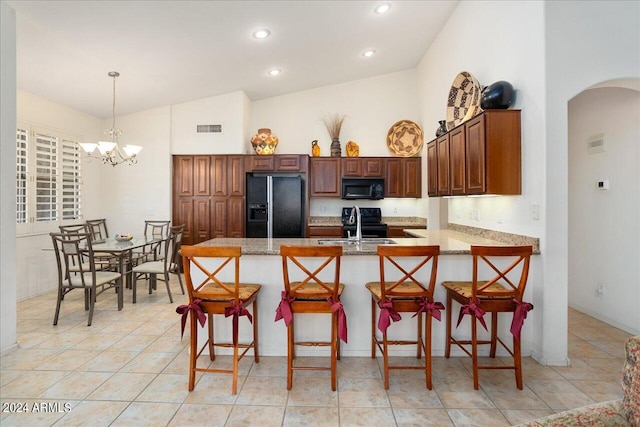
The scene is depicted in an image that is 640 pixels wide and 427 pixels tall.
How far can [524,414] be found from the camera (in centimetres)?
200

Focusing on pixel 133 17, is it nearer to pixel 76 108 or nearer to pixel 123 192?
pixel 76 108

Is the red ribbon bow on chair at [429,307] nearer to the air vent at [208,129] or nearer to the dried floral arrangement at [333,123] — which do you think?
the dried floral arrangement at [333,123]

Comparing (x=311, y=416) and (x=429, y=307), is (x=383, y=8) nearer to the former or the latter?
(x=429, y=307)

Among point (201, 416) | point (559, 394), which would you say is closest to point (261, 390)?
point (201, 416)

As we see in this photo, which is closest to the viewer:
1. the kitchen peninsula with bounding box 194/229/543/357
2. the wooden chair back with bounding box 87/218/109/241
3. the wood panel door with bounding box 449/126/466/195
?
the kitchen peninsula with bounding box 194/229/543/357

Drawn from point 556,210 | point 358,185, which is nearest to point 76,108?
point 358,185

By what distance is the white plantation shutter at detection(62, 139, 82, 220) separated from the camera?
16.6 ft

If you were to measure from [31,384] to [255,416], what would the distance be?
1703 mm

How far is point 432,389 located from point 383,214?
407 centimetres

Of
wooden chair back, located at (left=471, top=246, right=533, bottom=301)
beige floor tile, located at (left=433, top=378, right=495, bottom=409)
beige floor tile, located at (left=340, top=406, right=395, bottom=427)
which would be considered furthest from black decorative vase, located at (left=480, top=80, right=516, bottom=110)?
beige floor tile, located at (left=340, top=406, right=395, bottom=427)

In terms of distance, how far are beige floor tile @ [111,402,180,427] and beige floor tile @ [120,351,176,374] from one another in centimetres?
47

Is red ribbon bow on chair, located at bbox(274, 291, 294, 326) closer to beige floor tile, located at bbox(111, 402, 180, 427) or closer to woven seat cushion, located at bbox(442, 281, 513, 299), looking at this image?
beige floor tile, located at bbox(111, 402, 180, 427)

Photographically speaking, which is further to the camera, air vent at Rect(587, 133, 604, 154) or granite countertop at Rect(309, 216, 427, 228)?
granite countertop at Rect(309, 216, 427, 228)

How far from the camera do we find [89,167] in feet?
18.3
